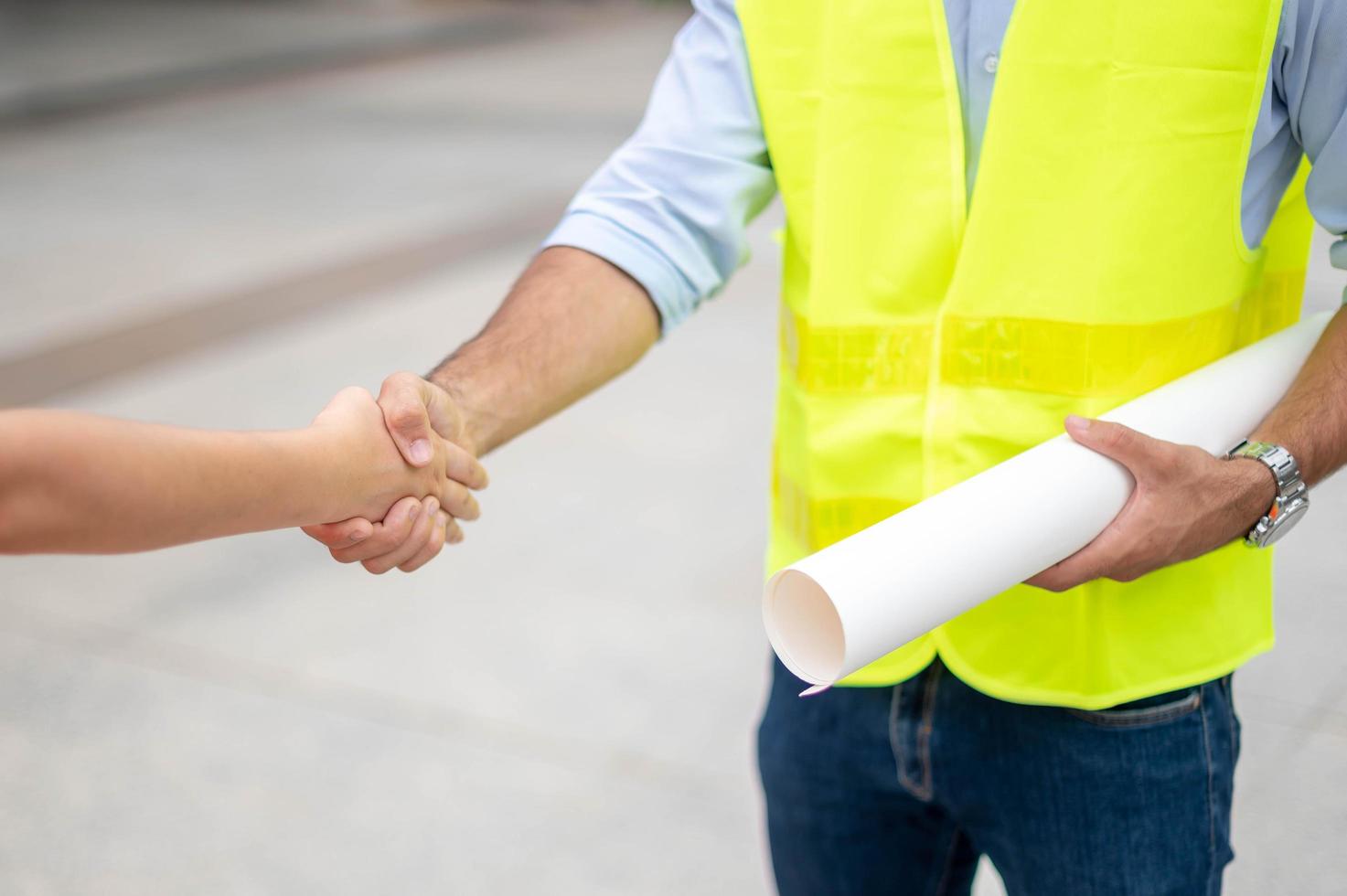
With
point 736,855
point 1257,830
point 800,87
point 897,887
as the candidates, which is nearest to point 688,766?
point 736,855

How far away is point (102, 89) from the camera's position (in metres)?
11.8

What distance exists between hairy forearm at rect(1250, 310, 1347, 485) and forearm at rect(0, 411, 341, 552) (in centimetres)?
87

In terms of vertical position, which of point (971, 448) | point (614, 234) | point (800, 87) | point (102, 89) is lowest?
point (102, 89)

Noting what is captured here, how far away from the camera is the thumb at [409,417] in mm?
1267

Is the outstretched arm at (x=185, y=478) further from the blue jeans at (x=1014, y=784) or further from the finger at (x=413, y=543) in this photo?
the blue jeans at (x=1014, y=784)

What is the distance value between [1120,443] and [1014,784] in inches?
15.5

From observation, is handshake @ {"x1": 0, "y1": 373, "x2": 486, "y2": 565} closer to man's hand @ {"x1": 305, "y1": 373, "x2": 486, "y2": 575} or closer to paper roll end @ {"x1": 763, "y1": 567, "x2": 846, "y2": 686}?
man's hand @ {"x1": 305, "y1": 373, "x2": 486, "y2": 575}

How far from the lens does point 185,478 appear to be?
1013mm

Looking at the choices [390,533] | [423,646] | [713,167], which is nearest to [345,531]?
[390,533]

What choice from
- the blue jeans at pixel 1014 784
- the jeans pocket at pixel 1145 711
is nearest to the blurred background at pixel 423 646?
the blue jeans at pixel 1014 784

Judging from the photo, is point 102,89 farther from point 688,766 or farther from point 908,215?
point 908,215

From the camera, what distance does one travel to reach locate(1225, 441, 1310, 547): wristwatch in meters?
1.20

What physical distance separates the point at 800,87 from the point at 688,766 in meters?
Result: 1.90

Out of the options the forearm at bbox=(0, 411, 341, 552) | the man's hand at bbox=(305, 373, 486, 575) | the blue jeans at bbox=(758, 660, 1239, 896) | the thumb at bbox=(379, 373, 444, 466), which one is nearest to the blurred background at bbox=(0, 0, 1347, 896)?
the blue jeans at bbox=(758, 660, 1239, 896)
